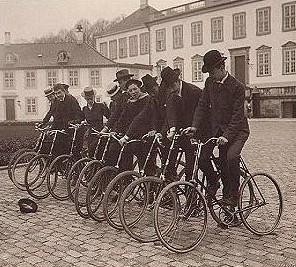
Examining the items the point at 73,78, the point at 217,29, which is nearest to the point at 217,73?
the point at 73,78

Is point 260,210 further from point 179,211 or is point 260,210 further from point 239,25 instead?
point 239,25

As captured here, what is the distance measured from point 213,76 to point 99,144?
216cm

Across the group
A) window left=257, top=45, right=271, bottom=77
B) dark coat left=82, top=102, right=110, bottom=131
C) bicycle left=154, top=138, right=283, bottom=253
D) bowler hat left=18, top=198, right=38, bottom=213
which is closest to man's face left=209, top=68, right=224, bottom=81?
bicycle left=154, top=138, right=283, bottom=253

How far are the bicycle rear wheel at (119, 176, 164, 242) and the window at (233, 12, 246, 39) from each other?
2748cm

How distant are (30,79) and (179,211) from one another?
21.9m

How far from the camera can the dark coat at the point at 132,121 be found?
19.2 feet

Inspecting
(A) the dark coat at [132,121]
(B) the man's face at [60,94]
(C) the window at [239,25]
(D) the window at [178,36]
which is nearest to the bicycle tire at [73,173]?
(A) the dark coat at [132,121]

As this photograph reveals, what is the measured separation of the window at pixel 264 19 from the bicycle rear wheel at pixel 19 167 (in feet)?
80.4

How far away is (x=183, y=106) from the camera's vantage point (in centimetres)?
561

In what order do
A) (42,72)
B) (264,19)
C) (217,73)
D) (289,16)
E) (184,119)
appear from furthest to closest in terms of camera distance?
(264,19) → (289,16) → (42,72) → (184,119) → (217,73)

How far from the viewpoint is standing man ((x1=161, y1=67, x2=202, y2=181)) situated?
554 centimetres

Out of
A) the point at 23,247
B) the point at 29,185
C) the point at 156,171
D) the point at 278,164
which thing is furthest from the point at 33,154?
the point at 278,164

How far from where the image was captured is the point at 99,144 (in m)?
6.56

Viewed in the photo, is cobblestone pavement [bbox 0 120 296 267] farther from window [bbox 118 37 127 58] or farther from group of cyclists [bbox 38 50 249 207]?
window [bbox 118 37 127 58]
